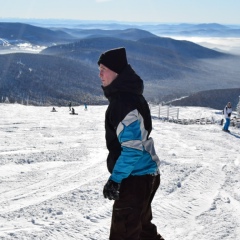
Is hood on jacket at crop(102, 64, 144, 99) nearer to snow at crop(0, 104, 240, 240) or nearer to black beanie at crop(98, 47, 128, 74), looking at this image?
black beanie at crop(98, 47, 128, 74)

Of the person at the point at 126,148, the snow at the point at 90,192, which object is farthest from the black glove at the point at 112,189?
the snow at the point at 90,192

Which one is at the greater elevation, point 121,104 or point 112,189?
point 121,104

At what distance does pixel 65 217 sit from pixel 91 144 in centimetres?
589

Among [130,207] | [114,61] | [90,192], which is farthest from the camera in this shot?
[90,192]

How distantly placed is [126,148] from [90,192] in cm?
291

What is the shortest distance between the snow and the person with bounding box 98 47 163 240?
1.20 m

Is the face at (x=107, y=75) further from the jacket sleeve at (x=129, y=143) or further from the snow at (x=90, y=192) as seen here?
the snow at (x=90, y=192)

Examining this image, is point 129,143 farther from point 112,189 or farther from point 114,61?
point 114,61

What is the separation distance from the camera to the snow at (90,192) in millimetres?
4316

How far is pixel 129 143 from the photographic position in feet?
9.45

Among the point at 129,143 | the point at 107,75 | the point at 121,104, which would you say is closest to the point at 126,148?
the point at 129,143

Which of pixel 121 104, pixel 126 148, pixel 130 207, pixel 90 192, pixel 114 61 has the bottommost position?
pixel 90 192

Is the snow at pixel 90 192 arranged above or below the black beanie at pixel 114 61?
below

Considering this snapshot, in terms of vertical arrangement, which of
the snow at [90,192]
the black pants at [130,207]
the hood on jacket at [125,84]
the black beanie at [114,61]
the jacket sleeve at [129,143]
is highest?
the black beanie at [114,61]
